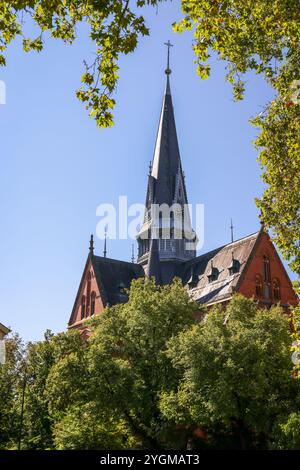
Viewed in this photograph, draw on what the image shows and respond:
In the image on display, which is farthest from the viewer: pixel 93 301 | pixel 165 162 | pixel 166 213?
pixel 165 162

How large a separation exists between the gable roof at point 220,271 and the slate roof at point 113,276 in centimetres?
594

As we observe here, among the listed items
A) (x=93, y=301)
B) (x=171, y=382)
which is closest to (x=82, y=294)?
(x=93, y=301)

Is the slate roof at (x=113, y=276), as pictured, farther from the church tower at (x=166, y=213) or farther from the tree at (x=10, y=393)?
the tree at (x=10, y=393)

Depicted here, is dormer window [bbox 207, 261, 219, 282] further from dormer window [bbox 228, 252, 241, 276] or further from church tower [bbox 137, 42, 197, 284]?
church tower [bbox 137, 42, 197, 284]

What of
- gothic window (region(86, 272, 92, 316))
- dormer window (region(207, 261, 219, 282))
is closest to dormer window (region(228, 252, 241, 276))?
dormer window (region(207, 261, 219, 282))

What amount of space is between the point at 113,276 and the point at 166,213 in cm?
1086

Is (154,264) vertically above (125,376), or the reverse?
(154,264)

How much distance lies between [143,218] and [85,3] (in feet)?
176

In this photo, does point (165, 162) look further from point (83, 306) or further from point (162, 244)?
point (83, 306)

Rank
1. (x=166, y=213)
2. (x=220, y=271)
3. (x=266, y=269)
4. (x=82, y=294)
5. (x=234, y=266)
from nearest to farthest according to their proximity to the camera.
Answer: (x=234, y=266) → (x=266, y=269) → (x=220, y=271) → (x=82, y=294) → (x=166, y=213)

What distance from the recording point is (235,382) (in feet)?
84.0

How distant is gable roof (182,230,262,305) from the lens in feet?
145

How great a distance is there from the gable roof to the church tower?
4.25 m
